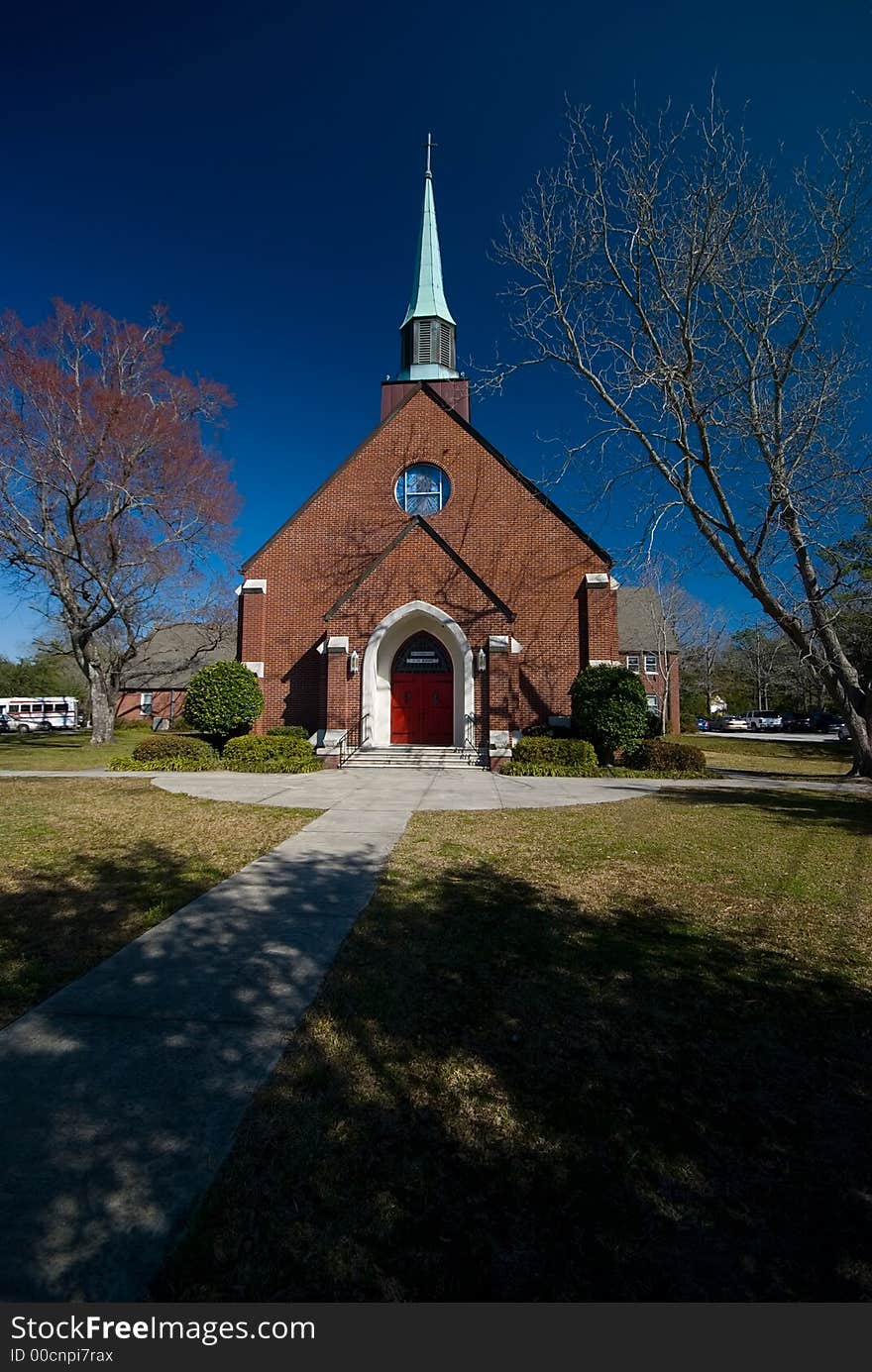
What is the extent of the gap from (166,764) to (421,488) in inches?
472

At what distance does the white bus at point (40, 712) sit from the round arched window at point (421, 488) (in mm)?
39990

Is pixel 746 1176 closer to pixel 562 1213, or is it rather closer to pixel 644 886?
pixel 562 1213

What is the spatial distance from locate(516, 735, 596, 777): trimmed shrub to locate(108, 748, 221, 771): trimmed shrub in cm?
824

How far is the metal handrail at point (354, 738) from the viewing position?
17125 mm

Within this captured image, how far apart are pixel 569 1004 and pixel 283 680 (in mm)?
17888

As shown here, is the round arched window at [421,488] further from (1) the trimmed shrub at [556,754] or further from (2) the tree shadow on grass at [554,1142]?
(2) the tree shadow on grass at [554,1142]

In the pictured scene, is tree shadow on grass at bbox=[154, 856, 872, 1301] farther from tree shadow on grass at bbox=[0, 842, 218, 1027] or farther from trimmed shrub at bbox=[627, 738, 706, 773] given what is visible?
trimmed shrub at bbox=[627, 738, 706, 773]

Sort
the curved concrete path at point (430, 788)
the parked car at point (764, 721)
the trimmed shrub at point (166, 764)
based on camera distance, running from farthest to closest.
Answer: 1. the parked car at point (764, 721)
2. the trimmed shrub at point (166, 764)
3. the curved concrete path at point (430, 788)

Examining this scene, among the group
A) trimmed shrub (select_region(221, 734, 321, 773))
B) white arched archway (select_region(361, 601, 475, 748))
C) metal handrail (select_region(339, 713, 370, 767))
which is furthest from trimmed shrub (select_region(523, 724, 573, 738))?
trimmed shrub (select_region(221, 734, 321, 773))

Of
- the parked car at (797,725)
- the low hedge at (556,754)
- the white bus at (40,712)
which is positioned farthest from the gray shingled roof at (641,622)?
the white bus at (40,712)

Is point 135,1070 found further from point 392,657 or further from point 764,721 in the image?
point 764,721

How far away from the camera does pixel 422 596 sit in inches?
723

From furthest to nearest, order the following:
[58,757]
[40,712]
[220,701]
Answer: [40,712] → [58,757] → [220,701]

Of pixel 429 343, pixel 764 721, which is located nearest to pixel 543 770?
pixel 429 343
